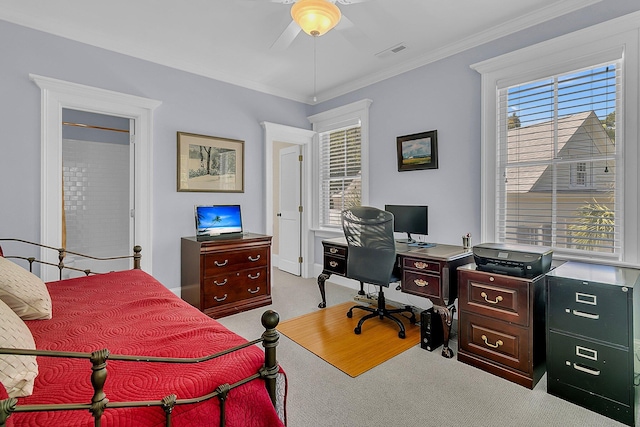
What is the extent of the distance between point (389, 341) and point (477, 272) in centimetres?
100

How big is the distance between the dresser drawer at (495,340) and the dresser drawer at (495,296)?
6 cm

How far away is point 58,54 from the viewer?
9.93 ft

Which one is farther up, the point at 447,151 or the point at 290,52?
the point at 290,52

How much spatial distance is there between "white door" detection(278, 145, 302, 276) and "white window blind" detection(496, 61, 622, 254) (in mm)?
3015

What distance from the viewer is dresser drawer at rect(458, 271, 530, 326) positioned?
2232mm

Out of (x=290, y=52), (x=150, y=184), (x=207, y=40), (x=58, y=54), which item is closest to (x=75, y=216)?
(x=150, y=184)

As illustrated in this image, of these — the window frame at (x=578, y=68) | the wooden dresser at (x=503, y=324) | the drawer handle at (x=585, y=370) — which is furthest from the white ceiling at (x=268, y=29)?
the drawer handle at (x=585, y=370)

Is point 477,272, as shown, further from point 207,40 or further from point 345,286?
point 207,40

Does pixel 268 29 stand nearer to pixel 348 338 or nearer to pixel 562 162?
pixel 562 162

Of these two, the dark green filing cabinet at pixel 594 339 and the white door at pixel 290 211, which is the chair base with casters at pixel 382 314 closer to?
the dark green filing cabinet at pixel 594 339

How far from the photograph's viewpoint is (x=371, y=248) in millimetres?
3012

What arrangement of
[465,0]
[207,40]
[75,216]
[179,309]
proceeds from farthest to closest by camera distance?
[75,216]
[207,40]
[465,0]
[179,309]

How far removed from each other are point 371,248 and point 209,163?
2.33 m

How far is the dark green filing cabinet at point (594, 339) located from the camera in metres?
1.85
